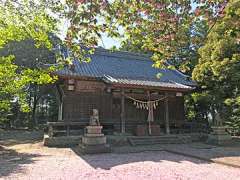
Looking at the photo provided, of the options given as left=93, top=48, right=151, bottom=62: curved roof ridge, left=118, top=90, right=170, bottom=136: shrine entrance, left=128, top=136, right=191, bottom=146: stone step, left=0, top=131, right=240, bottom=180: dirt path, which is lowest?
left=0, top=131, right=240, bottom=180: dirt path

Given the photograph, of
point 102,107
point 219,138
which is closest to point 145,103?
point 102,107

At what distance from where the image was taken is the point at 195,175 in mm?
7789

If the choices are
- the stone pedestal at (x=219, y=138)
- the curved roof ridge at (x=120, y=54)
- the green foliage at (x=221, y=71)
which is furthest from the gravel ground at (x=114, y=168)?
the curved roof ridge at (x=120, y=54)

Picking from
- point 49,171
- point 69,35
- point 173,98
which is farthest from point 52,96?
point 69,35

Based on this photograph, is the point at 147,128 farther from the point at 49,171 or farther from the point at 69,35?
the point at 69,35

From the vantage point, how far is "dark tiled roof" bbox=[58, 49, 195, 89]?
16141 millimetres

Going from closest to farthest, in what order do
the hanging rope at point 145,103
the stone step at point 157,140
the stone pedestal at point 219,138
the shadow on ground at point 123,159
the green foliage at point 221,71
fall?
the shadow on ground at point 123,159 → the stone step at point 157,140 → the stone pedestal at point 219,138 → the green foliage at point 221,71 → the hanging rope at point 145,103

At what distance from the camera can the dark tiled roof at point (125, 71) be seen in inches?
635

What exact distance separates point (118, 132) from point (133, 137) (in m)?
1.26

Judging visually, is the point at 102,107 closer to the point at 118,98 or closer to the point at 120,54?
the point at 118,98

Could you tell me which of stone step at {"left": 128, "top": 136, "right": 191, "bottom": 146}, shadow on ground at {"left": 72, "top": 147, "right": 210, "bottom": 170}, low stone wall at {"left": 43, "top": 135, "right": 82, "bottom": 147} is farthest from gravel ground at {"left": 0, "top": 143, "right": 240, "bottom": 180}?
stone step at {"left": 128, "top": 136, "right": 191, "bottom": 146}

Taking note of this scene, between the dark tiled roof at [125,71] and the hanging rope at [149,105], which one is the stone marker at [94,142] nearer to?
the dark tiled roof at [125,71]

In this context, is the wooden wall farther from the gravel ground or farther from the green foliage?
the gravel ground

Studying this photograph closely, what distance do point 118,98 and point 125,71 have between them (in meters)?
2.76
